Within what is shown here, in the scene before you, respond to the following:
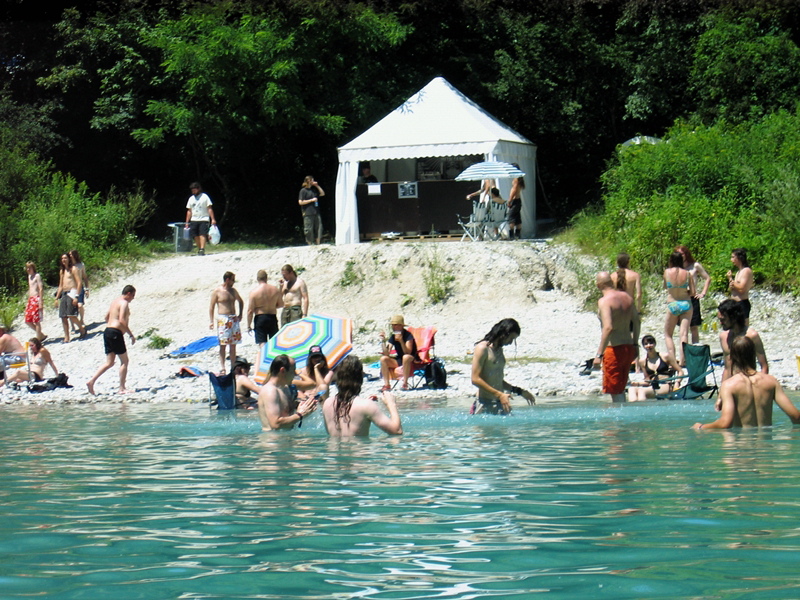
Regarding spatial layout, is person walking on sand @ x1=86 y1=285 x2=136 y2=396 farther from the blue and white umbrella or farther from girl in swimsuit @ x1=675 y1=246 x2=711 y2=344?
the blue and white umbrella

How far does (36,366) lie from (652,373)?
918cm

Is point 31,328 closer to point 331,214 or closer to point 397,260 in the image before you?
point 397,260

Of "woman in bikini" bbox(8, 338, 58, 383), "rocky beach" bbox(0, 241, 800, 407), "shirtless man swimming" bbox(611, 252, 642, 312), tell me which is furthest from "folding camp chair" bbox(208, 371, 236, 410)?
"woman in bikini" bbox(8, 338, 58, 383)

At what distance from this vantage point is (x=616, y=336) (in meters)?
11.1

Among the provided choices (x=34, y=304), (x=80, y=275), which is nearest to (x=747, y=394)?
(x=80, y=275)

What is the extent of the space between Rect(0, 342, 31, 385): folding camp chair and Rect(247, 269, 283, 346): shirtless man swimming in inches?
140

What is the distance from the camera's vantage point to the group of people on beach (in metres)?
8.43

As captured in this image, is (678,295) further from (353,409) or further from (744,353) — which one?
(353,409)

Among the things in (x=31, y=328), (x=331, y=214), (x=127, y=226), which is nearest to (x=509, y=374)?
(x=31, y=328)

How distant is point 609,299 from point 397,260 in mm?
10742

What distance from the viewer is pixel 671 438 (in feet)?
29.0

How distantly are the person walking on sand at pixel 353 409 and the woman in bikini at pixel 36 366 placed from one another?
8641 millimetres

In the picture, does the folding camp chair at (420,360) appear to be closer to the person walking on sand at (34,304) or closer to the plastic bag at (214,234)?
the person walking on sand at (34,304)

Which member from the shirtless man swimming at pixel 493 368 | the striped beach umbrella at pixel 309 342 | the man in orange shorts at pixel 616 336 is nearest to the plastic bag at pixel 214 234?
Answer: the striped beach umbrella at pixel 309 342
